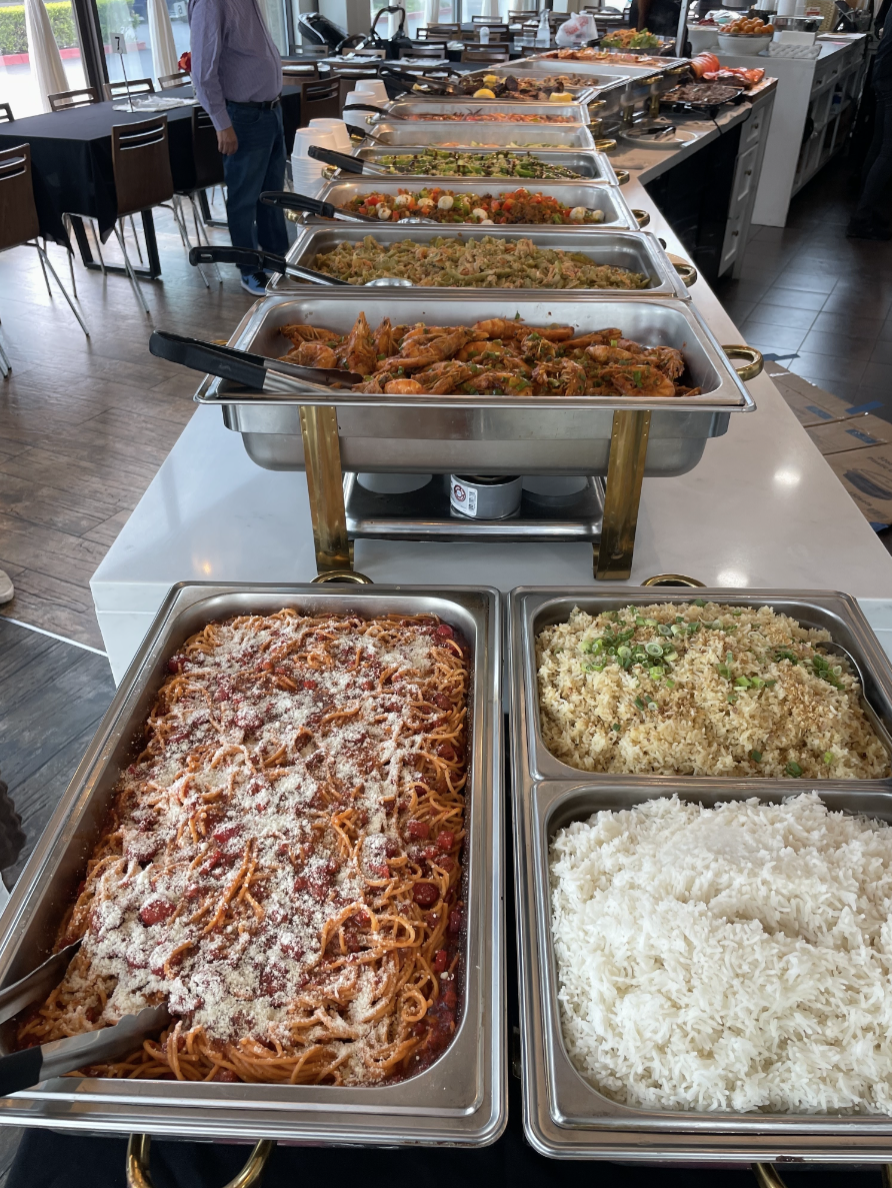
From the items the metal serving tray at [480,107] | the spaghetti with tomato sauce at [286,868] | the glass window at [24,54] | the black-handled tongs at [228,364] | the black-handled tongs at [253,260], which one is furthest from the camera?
the glass window at [24,54]

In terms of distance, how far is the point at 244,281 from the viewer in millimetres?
4797

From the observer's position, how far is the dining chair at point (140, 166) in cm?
408

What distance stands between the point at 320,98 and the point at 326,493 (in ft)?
18.0

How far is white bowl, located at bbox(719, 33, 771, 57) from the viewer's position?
5438mm

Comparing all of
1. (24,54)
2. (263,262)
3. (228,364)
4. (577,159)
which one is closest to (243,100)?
(577,159)

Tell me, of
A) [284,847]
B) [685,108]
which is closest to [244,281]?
[685,108]

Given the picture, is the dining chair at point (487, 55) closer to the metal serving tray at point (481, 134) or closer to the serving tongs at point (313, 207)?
the metal serving tray at point (481, 134)

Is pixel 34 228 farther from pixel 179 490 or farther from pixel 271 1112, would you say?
pixel 271 1112

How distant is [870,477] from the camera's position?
105 inches

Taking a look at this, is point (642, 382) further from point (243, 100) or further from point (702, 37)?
point (702, 37)

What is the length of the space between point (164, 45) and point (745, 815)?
27.3 ft

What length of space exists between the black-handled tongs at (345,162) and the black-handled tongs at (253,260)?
79cm

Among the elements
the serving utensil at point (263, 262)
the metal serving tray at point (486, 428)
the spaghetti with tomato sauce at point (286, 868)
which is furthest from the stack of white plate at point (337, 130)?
the spaghetti with tomato sauce at point (286, 868)

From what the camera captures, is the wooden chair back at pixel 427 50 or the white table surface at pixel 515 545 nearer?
the white table surface at pixel 515 545
